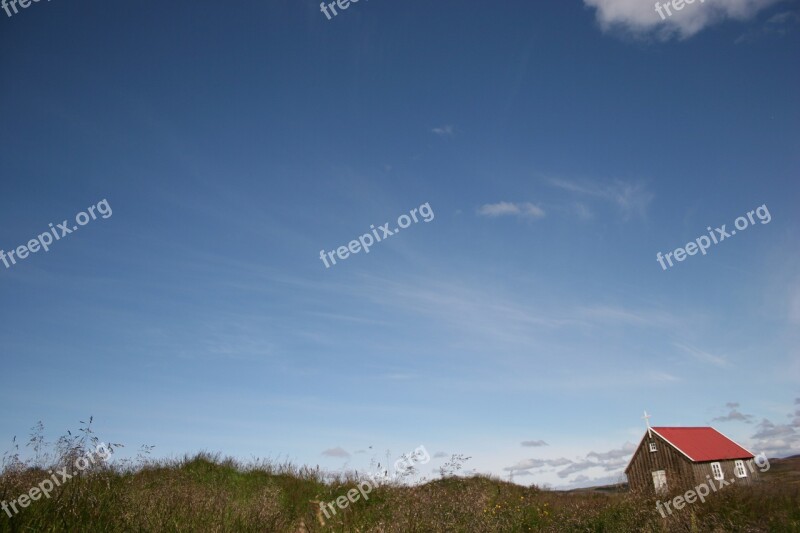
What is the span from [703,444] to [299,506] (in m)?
32.2

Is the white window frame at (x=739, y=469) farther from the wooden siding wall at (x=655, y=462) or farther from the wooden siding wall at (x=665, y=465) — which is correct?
the wooden siding wall at (x=655, y=462)

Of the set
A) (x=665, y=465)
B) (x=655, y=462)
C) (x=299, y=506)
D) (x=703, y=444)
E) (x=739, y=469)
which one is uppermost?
(x=299, y=506)

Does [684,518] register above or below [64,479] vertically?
below

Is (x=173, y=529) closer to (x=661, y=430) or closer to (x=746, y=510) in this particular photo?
(x=746, y=510)

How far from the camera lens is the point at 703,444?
3234 cm

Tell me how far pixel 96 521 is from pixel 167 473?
9.72m

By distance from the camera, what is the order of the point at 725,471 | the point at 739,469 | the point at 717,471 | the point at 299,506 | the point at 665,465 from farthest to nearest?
the point at 739,469, the point at 725,471, the point at 717,471, the point at 665,465, the point at 299,506

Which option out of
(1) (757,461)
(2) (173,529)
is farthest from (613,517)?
(1) (757,461)

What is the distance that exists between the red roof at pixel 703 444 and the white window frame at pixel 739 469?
13.3 inches

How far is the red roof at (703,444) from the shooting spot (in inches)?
1193

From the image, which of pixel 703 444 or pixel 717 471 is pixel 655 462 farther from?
pixel 703 444

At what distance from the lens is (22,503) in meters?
5.42
